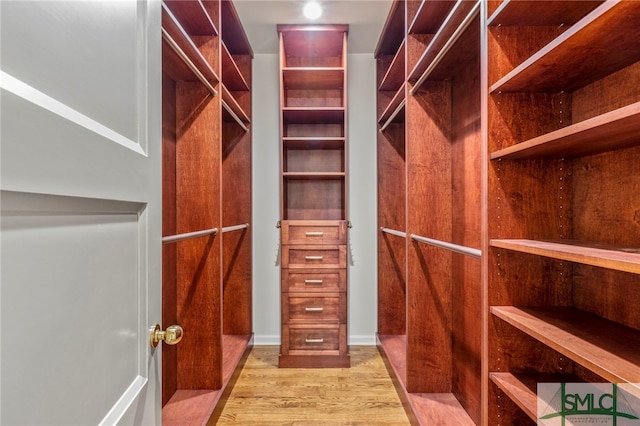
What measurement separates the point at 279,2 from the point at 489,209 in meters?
1.92

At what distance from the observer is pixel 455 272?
1.84 metres

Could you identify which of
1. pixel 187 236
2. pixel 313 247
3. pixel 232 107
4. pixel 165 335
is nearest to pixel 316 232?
pixel 313 247

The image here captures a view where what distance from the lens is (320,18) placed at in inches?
95.3

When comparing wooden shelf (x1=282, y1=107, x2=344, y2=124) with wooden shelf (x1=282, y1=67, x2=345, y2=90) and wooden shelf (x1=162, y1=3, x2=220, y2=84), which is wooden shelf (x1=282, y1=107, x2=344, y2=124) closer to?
wooden shelf (x1=282, y1=67, x2=345, y2=90)

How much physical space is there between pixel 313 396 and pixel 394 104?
1947 millimetres

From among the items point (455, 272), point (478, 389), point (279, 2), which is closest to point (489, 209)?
point (455, 272)

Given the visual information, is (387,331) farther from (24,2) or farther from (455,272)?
(24,2)

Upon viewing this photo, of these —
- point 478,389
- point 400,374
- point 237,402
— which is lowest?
point 237,402

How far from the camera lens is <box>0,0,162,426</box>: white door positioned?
1.29ft

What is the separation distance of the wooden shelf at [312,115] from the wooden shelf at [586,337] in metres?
1.85

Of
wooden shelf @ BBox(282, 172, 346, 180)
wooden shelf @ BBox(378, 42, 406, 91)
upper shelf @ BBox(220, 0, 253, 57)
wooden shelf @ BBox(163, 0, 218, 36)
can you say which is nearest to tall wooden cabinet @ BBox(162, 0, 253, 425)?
wooden shelf @ BBox(163, 0, 218, 36)

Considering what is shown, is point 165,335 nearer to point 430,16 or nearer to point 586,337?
point 586,337

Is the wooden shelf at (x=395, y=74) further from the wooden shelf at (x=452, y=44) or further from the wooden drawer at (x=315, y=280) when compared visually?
the wooden drawer at (x=315, y=280)

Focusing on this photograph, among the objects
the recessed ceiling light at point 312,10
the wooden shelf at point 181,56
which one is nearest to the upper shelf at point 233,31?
the recessed ceiling light at point 312,10
